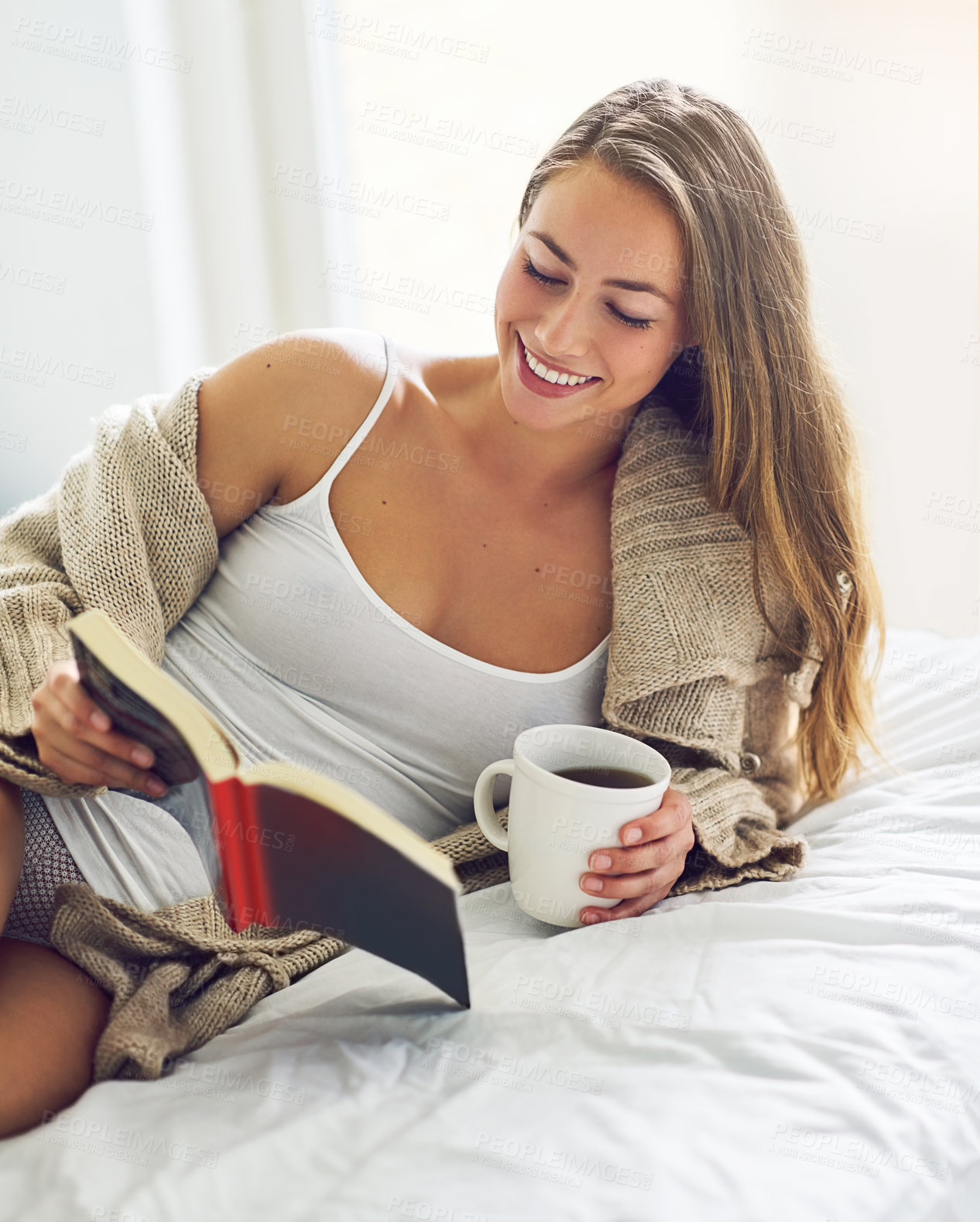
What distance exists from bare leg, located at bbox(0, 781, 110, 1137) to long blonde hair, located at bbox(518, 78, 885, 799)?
0.72 metres

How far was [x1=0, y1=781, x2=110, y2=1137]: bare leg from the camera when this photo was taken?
624mm

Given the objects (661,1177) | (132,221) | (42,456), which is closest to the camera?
(661,1177)

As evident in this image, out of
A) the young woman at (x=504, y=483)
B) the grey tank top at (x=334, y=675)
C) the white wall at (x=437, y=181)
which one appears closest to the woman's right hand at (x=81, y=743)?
the young woman at (x=504, y=483)

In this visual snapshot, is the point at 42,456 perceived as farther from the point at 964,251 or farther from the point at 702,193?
Result: the point at 964,251

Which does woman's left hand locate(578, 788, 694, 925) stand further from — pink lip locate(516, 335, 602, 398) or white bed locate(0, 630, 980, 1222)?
pink lip locate(516, 335, 602, 398)

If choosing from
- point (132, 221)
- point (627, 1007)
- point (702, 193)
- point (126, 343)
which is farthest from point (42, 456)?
point (627, 1007)

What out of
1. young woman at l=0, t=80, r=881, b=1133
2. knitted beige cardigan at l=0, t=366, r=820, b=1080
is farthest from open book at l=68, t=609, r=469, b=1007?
young woman at l=0, t=80, r=881, b=1133

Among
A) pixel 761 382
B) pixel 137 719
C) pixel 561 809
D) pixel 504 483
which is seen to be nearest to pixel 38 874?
pixel 137 719

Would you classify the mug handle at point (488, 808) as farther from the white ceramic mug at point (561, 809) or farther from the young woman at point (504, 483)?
the young woman at point (504, 483)

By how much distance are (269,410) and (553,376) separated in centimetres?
27

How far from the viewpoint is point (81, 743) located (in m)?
0.69

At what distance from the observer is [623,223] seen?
2.96 feet

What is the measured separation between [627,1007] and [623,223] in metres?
0.64

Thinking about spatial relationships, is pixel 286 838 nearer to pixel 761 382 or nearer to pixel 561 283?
pixel 561 283
